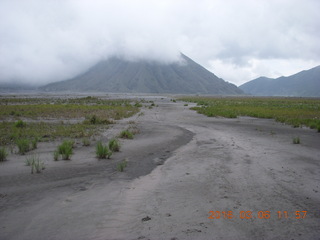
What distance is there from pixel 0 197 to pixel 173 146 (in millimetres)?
8914

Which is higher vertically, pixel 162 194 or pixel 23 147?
pixel 23 147

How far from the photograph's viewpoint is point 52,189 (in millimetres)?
7777

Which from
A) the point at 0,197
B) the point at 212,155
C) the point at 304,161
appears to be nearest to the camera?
the point at 0,197

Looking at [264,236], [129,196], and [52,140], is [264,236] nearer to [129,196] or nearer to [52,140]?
[129,196]

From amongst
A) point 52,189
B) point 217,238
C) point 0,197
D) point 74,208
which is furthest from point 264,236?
point 0,197
